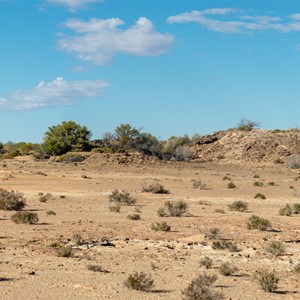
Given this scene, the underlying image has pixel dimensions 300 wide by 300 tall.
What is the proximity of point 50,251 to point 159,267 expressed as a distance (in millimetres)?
3574

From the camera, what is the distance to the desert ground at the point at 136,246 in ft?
43.9

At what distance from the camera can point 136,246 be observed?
1934 centimetres

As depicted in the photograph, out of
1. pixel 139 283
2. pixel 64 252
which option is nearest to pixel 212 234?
pixel 64 252

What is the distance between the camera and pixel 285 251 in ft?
61.4

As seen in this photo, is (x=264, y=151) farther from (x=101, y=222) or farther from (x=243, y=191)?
(x=101, y=222)

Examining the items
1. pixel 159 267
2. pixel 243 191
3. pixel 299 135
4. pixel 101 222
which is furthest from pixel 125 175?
pixel 299 135

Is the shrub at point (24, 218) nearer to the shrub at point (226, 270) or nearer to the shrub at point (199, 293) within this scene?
the shrub at point (226, 270)

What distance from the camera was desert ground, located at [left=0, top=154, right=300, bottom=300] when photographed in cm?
1339

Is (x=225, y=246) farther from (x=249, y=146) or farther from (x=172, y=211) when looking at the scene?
(x=249, y=146)

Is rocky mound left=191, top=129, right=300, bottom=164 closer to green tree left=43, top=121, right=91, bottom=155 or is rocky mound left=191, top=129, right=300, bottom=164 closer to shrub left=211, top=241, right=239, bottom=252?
green tree left=43, top=121, right=91, bottom=155

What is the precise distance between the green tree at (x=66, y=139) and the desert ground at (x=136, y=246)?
37.8 meters

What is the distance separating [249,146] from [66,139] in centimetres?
2628

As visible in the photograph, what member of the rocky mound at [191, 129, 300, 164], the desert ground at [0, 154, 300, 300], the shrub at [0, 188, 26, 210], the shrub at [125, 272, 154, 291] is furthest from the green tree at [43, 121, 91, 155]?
the shrub at [125, 272, 154, 291]

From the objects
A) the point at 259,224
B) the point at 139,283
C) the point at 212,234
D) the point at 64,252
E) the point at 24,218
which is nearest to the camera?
the point at 139,283
